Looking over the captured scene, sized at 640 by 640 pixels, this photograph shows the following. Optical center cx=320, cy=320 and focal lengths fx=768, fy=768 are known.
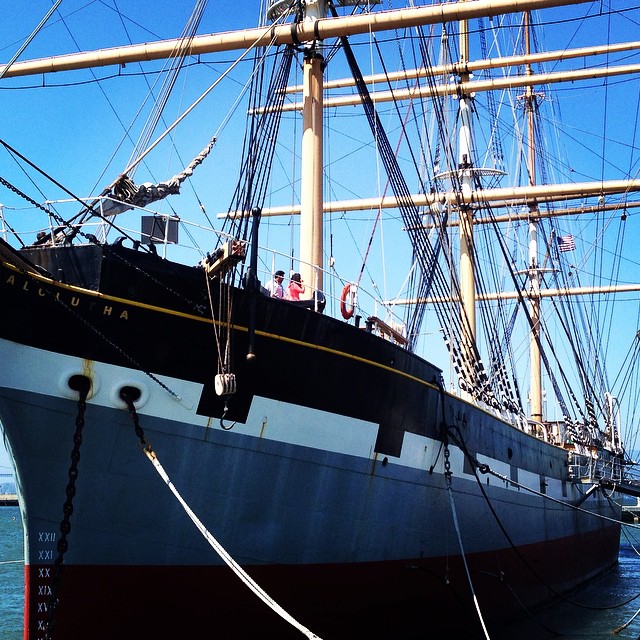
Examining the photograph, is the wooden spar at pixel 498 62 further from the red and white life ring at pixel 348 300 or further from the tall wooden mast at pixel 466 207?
the red and white life ring at pixel 348 300

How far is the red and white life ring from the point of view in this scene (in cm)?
1096

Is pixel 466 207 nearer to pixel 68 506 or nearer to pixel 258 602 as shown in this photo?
pixel 258 602

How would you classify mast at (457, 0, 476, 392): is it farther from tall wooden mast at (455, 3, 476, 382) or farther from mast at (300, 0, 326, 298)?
mast at (300, 0, 326, 298)

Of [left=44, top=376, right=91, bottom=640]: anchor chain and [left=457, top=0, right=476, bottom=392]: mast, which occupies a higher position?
[left=457, top=0, right=476, bottom=392]: mast

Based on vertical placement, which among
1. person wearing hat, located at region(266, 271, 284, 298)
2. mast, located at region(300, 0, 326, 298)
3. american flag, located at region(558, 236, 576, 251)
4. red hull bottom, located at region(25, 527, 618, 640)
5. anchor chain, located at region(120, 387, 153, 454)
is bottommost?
red hull bottom, located at region(25, 527, 618, 640)

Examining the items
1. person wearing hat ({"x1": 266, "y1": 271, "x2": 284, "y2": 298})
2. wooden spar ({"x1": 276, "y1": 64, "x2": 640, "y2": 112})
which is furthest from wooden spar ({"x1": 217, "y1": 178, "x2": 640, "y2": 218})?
person wearing hat ({"x1": 266, "y1": 271, "x2": 284, "y2": 298})

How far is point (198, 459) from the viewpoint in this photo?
8.80 metres

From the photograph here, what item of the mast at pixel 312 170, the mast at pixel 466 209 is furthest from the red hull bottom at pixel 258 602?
the mast at pixel 466 209

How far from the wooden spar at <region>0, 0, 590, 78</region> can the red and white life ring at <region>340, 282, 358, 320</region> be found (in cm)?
495

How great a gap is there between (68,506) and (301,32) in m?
9.71

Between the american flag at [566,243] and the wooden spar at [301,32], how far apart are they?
1832cm

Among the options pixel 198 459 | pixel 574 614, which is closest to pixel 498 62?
pixel 574 614

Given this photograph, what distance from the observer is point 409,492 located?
37.6 ft

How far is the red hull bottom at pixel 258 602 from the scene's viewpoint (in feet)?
27.5
